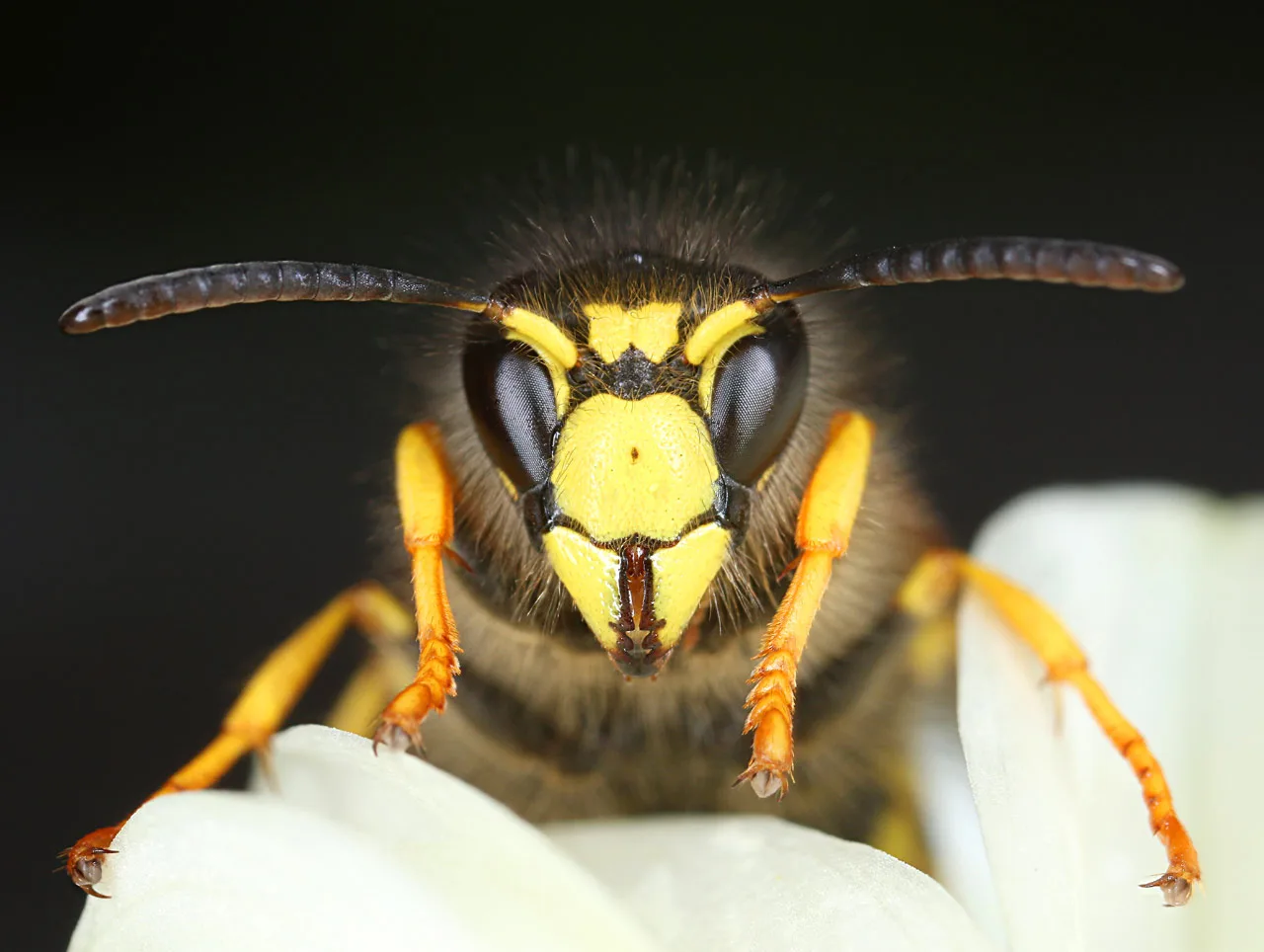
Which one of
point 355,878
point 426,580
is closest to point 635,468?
point 426,580

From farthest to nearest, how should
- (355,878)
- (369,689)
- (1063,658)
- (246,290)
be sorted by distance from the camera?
(369,689)
(1063,658)
(246,290)
(355,878)

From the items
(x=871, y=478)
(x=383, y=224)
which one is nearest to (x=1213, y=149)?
(x=383, y=224)

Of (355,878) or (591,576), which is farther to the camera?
(591,576)

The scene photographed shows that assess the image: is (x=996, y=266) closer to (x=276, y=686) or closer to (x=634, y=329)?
(x=634, y=329)

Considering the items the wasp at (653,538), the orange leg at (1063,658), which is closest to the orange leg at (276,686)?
the wasp at (653,538)

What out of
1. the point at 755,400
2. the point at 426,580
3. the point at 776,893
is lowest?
the point at 776,893

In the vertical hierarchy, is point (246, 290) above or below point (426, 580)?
above

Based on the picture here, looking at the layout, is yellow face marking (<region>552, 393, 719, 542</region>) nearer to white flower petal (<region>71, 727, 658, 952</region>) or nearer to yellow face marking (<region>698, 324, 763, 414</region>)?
yellow face marking (<region>698, 324, 763, 414</region>)
